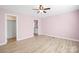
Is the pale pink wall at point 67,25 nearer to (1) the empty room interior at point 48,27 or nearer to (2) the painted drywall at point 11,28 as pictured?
(1) the empty room interior at point 48,27

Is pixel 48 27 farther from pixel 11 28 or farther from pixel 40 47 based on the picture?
pixel 40 47

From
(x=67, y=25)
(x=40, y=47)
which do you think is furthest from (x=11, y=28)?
(x=67, y=25)

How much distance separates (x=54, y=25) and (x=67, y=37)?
112 centimetres

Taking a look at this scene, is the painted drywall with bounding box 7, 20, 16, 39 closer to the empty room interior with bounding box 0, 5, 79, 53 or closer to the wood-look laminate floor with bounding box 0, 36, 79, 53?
the empty room interior with bounding box 0, 5, 79, 53

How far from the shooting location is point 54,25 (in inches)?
209

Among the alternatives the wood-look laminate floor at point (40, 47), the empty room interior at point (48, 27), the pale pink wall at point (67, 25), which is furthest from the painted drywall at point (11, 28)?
the pale pink wall at point (67, 25)

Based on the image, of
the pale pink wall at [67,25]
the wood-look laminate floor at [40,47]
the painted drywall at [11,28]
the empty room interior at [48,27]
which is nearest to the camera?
the wood-look laminate floor at [40,47]

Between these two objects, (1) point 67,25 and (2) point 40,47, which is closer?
(2) point 40,47

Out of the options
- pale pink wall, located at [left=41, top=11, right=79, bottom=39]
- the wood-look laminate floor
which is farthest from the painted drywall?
pale pink wall, located at [left=41, top=11, right=79, bottom=39]

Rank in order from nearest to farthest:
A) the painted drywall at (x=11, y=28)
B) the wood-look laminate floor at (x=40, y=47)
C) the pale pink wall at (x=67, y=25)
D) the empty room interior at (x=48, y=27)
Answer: the wood-look laminate floor at (x=40, y=47)
the empty room interior at (x=48, y=27)
the pale pink wall at (x=67, y=25)
the painted drywall at (x=11, y=28)

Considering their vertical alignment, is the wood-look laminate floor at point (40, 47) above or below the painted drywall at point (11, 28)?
below

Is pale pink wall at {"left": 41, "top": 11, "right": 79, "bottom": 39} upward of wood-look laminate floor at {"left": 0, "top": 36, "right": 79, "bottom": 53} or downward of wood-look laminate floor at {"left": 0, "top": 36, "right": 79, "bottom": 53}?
upward
